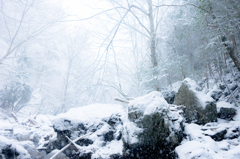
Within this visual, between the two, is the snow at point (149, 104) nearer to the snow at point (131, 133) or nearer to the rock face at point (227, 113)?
the snow at point (131, 133)

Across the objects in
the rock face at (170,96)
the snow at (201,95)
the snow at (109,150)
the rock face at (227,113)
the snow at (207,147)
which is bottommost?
the snow at (109,150)

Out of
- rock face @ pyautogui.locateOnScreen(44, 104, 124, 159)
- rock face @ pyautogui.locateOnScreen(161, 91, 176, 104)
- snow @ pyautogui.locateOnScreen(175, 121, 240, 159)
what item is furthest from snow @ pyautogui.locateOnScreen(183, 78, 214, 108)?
rock face @ pyautogui.locateOnScreen(44, 104, 124, 159)

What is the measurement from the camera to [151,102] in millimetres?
3275

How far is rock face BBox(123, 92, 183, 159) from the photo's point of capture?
291cm

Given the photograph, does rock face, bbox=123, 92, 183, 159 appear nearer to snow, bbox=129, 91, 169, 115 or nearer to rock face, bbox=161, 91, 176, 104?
snow, bbox=129, 91, 169, 115

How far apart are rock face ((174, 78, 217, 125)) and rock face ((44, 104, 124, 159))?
2389 millimetres

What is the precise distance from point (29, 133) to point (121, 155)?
197 inches

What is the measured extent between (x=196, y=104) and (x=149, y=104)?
6.93 feet

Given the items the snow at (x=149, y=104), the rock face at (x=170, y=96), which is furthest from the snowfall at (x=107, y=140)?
the rock face at (x=170, y=96)

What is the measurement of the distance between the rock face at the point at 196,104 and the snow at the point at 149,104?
1.66m

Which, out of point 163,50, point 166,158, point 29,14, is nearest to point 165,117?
point 166,158

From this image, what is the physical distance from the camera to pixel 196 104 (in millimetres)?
4250

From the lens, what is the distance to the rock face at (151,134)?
9.55 feet

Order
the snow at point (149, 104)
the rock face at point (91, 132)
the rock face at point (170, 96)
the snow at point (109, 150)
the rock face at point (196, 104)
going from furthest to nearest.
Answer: the rock face at point (170, 96) → the rock face at point (196, 104) → the rock face at point (91, 132) → the snow at point (109, 150) → the snow at point (149, 104)
